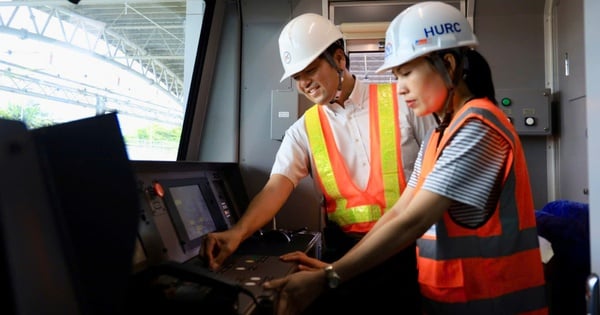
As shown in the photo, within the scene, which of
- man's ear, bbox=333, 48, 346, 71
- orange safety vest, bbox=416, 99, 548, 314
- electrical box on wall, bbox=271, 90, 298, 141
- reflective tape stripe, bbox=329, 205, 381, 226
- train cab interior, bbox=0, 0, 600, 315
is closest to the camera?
train cab interior, bbox=0, 0, 600, 315

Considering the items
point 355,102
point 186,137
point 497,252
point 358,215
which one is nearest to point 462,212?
point 497,252

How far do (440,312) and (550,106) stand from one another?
179 centimetres

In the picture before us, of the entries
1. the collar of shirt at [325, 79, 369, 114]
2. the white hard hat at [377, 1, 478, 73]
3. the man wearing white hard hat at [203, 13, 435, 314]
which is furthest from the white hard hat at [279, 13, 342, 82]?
the white hard hat at [377, 1, 478, 73]

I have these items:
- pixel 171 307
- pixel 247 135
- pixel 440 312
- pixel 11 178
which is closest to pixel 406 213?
pixel 440 312

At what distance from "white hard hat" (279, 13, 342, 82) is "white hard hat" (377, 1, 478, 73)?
0.50 metres

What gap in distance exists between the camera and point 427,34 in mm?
1093

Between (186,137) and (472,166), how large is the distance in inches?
74.1

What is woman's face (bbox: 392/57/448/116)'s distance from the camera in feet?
3.50

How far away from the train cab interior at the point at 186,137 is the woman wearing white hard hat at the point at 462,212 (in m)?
0.14

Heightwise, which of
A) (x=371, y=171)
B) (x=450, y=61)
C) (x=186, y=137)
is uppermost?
(x=450, y=61)

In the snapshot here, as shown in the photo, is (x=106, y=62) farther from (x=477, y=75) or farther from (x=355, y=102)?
(x=477, y=75)

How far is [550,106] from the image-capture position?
→ 7.70 feet

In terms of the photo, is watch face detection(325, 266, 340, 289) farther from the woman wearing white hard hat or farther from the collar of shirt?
the collar of shirt

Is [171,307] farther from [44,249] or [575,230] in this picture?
[575,230]
